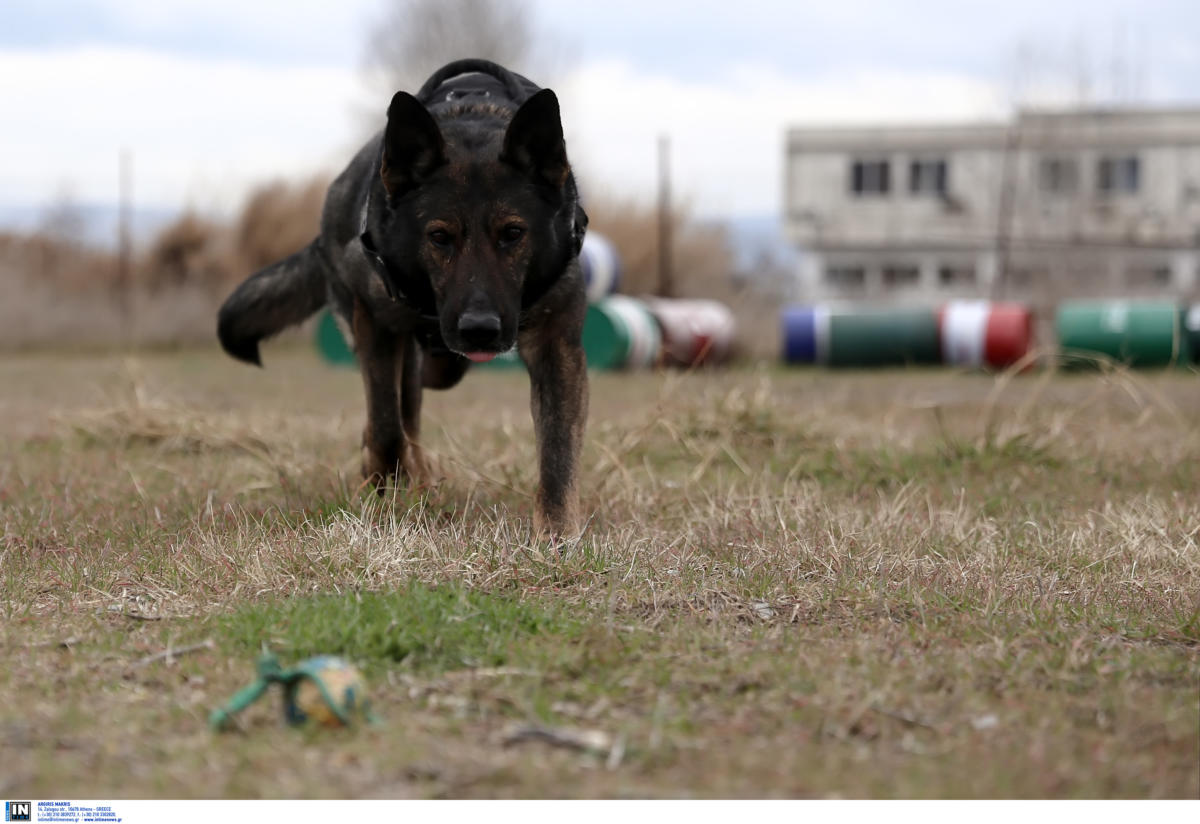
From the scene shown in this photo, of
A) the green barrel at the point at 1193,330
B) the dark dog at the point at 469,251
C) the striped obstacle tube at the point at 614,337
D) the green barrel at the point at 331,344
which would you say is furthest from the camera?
the green barrel at the point at 331,344

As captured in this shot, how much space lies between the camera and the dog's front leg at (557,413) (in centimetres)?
451

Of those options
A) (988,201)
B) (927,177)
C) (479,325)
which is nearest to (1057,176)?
(988,201)

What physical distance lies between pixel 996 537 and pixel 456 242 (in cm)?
205

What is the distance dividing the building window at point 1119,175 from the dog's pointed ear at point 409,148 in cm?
3158

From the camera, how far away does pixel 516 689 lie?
288cm

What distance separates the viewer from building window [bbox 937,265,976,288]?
36.7 metres

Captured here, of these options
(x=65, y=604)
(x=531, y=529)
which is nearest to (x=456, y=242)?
(x=531, y=529)

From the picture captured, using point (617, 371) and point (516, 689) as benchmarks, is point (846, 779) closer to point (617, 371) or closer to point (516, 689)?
point (516, 689)

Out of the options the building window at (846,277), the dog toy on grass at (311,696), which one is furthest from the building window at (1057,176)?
the dog toy on grass at (311,696)

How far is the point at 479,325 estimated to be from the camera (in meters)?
4.02

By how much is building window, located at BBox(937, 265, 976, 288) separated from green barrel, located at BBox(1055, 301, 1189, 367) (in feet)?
74.3

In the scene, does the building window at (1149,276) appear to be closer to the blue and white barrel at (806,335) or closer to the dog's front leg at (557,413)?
the blue and white barrel at (806,335)

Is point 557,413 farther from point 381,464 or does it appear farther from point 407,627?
point 407,627

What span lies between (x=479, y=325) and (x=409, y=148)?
63 cm
